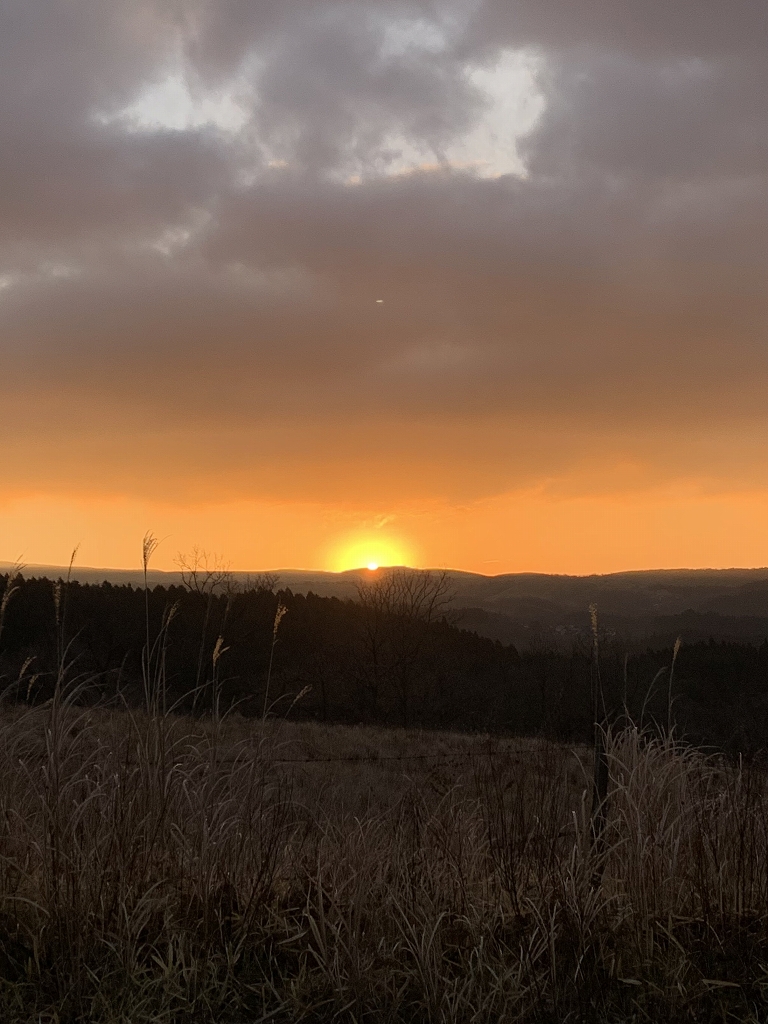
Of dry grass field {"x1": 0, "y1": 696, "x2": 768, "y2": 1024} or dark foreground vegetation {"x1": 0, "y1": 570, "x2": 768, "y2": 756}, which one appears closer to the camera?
dry grass field {"x1": 0, "y1": 696, "x2": 768, "y2": 1024}

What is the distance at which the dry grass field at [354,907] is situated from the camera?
3.43 m

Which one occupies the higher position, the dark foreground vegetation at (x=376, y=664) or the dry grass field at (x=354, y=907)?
the dry grass field at (x=354, y=907)

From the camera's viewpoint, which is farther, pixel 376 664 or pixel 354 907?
pixel 376 664

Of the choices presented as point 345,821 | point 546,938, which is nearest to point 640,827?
point 546,938

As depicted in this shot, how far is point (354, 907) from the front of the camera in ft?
12.2

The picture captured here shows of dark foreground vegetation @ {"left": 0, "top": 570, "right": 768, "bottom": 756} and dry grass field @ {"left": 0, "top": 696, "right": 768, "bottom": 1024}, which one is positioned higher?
dry grass field @ {"left": 0, "top": 696, "right": 768, "bottom": 1024}

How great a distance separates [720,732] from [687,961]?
42650 millimetres

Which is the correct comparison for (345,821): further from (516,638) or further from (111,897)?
(516,638)

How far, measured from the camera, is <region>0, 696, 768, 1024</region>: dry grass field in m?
3.43

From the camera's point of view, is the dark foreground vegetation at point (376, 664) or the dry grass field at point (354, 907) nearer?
the dry grass field at point (354, 907)

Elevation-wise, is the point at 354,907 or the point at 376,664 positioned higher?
the point at 354,907

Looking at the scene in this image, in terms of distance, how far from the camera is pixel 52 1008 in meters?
3.35

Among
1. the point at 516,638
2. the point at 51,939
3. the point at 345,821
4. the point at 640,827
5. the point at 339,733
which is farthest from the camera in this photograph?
the point at 516,638

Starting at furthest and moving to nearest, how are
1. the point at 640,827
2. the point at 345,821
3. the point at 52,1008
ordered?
the point at 345,821 < the point at 640,827 < the point at 52,1008
